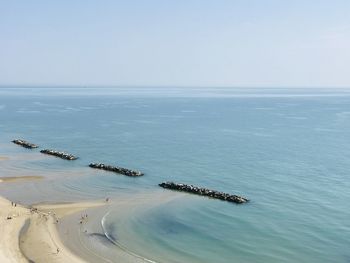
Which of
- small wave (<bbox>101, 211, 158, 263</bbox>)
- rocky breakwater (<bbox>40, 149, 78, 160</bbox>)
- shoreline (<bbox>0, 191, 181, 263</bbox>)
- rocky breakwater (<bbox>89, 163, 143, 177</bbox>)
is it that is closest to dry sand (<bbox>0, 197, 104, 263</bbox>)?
shoreline (<bbox>0, 191, 181, 263</bbox>)

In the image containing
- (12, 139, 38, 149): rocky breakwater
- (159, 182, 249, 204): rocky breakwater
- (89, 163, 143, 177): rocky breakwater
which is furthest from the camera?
(12, 139, 38, 149): rocky breakwater

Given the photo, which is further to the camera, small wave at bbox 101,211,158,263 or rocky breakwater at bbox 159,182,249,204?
rocky breakwater at bbox 159,182,249,204

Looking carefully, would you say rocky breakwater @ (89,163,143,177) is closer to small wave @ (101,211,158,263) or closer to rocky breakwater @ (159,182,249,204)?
rocky breakwater @ (159,182,249,204)

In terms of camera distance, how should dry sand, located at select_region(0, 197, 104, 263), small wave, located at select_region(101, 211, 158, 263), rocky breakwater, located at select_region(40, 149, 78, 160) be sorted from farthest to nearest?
rocky breakwater, located at select_region(40, 149, 78, 160)
small wave, located at select_region(101, 211, 158, 263)
dry sand, located at select_region(0, 197, 104, 263)

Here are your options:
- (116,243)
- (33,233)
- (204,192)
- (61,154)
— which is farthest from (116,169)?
(116,243)

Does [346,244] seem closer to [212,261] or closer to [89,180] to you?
[212,261]

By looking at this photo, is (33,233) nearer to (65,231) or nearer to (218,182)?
(65,231)

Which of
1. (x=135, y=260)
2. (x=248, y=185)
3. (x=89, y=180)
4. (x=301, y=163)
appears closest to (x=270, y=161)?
(x=301, y=163)
